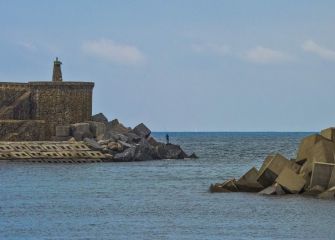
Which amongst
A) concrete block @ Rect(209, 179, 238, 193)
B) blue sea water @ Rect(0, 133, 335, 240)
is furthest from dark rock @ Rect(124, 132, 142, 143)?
concrete block @ Rect(209, 179, 238, 193)

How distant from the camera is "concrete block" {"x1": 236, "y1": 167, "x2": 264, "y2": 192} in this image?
32.6 metres

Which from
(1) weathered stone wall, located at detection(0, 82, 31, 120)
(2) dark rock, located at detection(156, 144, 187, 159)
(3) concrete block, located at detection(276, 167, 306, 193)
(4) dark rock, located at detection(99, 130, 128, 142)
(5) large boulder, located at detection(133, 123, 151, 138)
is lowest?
(3) concrete block, located at detection(276, 167, 306, 193)

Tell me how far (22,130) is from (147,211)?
3229 centimetres

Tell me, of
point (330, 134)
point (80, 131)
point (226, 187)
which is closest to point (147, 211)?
point (226, 187)

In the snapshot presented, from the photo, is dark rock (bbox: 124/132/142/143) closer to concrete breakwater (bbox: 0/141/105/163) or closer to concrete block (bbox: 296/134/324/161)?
concrete breakwater (bbox: 0/141/105/163)

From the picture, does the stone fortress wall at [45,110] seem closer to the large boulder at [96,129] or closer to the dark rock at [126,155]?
the large boulder at [96,129]

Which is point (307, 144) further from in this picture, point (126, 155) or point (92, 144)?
point (126, 155)

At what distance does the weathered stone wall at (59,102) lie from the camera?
60.0 meters

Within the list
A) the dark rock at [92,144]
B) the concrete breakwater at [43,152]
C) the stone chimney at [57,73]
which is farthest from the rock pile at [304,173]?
the stone chimney at [57,73]

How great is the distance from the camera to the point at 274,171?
102ft

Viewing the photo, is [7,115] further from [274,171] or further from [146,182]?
[274,171]

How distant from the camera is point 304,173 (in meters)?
31.1

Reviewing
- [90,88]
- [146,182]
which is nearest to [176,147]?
[90,88]

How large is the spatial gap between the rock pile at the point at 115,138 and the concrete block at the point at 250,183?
84.6ft
